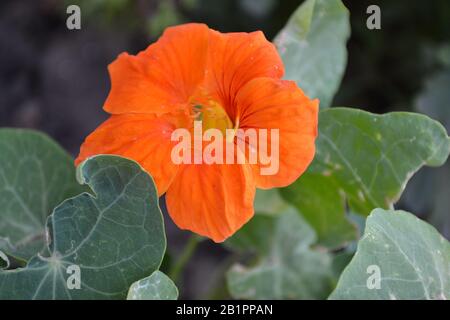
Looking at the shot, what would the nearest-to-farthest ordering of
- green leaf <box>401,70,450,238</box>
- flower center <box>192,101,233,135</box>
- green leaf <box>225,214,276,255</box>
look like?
flower center <box>192,101,233,135</box>
green leaf <box>225,214,276,255</box>
green leaf <box>401,70,450,238</box>

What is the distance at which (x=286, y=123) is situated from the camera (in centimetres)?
67

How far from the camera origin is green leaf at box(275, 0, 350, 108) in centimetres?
89

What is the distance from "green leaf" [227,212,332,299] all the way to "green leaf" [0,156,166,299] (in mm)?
276

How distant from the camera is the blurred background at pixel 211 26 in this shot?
4.26 feet

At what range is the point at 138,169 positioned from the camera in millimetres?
657

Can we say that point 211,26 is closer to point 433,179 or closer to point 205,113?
point 433,179

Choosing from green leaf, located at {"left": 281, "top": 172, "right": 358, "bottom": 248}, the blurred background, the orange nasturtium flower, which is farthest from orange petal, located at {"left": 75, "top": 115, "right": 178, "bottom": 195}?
the blurred background

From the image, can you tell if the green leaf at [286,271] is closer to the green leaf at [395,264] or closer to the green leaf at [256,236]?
the green leaf at [256,236]

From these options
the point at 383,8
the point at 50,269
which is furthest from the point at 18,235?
the point at 383,8

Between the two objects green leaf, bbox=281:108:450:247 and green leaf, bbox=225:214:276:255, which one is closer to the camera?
green leaf, bbox=281:108:450:247

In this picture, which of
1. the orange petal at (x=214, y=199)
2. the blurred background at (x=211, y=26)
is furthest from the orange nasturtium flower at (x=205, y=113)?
the blurred background at (x=211, y=26)

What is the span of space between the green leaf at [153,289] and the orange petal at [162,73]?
185mm

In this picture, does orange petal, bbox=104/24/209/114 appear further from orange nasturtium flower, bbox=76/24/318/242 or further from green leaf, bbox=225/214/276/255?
green leaf, bbox=225/214/276/255
